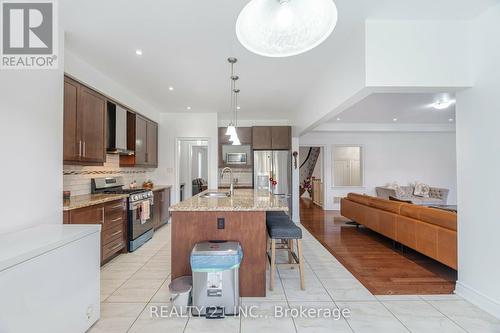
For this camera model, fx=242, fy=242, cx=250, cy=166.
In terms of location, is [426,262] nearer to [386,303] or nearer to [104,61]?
[386,303]

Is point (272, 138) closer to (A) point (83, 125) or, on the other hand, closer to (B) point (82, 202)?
(A) point (83, 125)

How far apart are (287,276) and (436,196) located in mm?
6474

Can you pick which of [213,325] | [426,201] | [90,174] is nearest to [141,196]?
[90,174]

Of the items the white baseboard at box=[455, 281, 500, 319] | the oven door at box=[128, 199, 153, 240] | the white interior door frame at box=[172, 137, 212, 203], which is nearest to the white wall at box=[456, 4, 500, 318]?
the white baseboard at box=[455, 281, 500, 319]

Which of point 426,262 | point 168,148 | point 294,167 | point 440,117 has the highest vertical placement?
point 440,117

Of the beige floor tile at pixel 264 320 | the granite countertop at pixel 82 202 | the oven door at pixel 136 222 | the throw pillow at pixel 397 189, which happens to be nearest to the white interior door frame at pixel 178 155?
the oven door at pixel 136 222

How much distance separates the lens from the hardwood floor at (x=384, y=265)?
8.39ft

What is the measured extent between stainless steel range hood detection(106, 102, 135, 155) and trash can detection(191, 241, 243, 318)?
2.59m

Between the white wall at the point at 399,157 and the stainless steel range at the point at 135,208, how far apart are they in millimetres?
5276

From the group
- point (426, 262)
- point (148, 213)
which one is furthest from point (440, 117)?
point (148, 213)

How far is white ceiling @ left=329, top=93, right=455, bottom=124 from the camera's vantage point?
4570 mm

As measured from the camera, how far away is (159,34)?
2500 millimetres

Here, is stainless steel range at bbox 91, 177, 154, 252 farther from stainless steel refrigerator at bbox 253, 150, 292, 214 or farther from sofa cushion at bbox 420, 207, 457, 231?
sofa cushion at bbox 420, 207, 457, 231

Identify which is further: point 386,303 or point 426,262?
point 426,262
